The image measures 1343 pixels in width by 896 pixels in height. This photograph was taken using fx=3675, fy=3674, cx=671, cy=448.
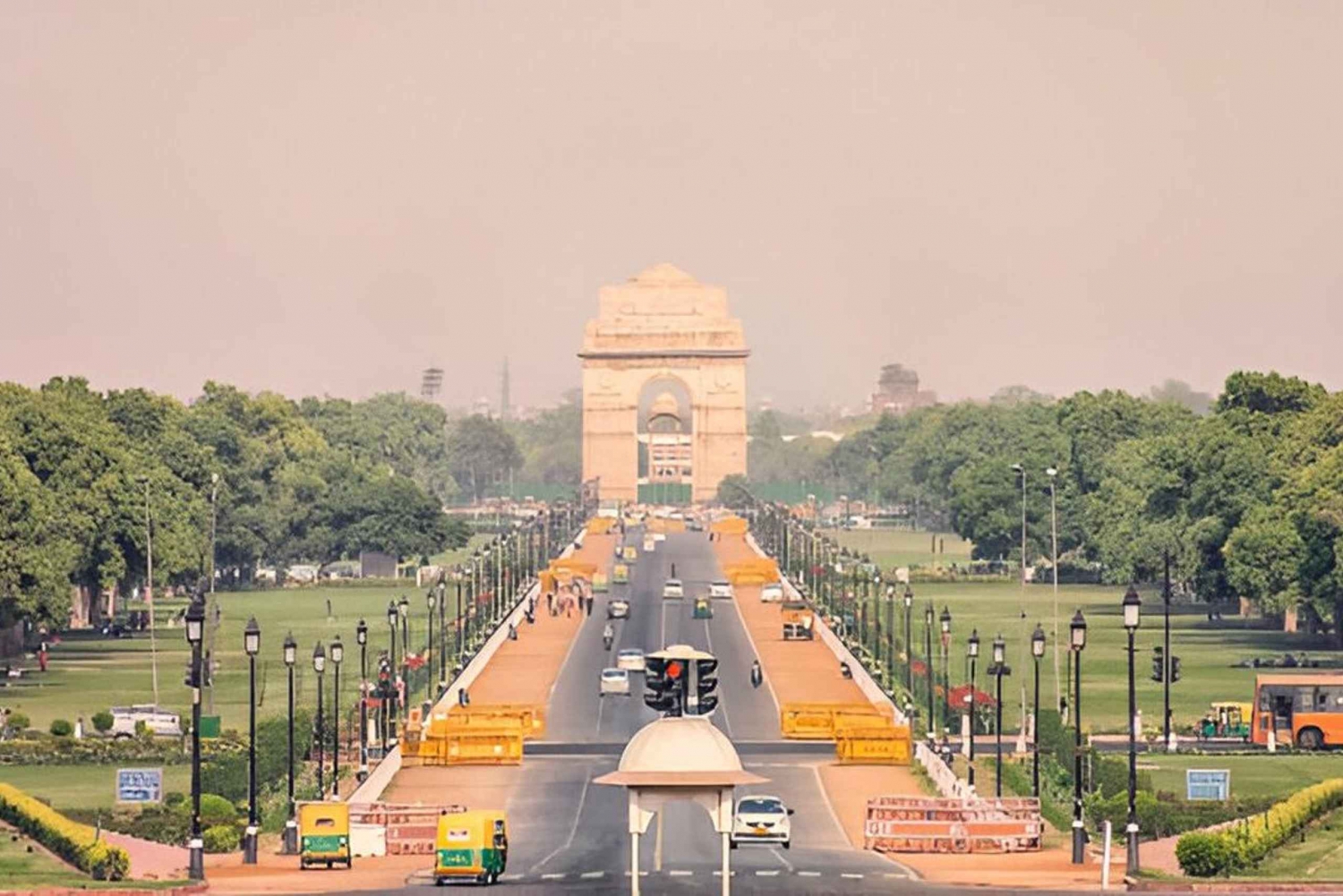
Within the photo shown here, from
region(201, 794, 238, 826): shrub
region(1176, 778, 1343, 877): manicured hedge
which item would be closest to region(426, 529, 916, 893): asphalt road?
region(1176, 778, 1343, 877): manicured hedge

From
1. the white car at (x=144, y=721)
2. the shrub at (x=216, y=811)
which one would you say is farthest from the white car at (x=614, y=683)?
the shrub at (x=216, y=811)

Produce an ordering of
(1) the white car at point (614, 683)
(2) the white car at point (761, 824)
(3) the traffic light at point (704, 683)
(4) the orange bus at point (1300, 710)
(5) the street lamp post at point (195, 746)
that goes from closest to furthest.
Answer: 1. (3) the traffic light at point (704, 683)
2. (5) the street lamp post at point (195, 746)
3. (2) the white car at point (761, 824)
4. (4) the orange bus at point (1300, 710)
5. (1) the white car at point (614, 683)

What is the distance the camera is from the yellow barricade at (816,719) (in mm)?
90938

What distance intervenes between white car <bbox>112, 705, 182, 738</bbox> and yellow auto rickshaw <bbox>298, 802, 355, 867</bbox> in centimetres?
2632

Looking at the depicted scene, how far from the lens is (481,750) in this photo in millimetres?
85125

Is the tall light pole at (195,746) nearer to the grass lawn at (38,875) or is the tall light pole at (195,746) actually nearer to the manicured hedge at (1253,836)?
the grass lawn at (38,875)

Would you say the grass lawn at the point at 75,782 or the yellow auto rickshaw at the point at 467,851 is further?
the grass lawn at the point at 75,782

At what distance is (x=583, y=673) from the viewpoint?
111375 millimetres

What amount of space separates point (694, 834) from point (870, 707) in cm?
2648

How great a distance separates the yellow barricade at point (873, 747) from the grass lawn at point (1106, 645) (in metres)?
6.41

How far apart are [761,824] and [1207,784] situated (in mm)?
9236

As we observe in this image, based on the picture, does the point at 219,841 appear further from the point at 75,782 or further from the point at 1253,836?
the point at 1253,836

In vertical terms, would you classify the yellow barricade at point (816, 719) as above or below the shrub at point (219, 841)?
above

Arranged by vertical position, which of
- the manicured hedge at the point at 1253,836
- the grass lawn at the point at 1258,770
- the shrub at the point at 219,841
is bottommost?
the shrub at the point at 219,841
